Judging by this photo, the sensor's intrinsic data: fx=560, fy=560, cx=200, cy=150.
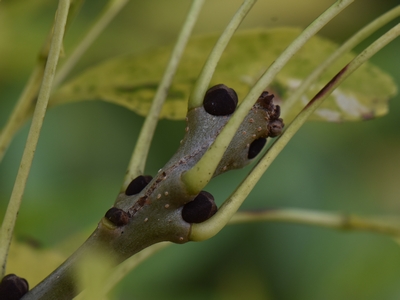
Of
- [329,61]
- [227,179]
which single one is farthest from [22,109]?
[227,179]

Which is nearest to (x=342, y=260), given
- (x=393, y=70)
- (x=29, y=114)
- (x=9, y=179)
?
(x=393, y=70)

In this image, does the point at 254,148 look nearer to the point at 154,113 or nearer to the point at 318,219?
the point at 154,113

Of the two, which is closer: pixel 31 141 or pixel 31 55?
pixel 31 141

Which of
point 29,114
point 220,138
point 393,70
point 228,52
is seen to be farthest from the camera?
point 393,70

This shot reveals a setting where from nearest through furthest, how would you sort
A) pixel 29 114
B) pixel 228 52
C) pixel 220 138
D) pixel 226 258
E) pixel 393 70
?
pixel 220 138, pixel 29 114, pixel 228 52, pixel 226 258, pixel 393 70

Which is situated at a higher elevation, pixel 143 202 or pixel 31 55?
pixel 31 55

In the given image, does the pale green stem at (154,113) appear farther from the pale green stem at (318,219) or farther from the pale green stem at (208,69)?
the pale green stem at (318,219)

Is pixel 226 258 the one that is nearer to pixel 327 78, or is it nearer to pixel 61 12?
pixel 327 78
